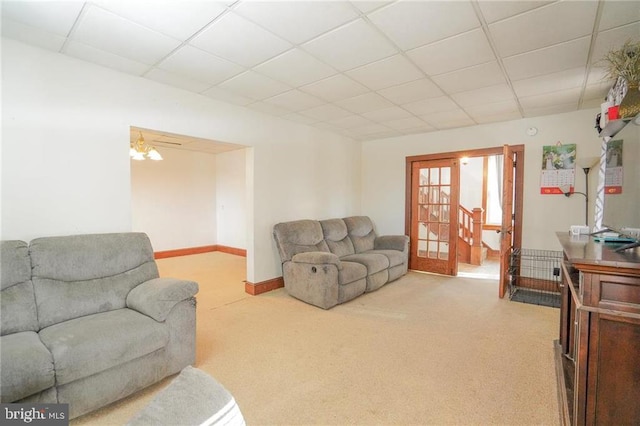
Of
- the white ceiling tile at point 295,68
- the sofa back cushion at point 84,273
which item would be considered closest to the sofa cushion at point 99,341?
the sofa back cushion at point 84,273

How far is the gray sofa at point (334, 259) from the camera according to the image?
11.5 feet

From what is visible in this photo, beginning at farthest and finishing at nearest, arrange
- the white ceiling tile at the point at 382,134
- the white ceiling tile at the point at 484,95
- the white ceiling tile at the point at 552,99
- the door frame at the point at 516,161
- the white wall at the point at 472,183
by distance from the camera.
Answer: the white wall at the point at 472,183, the white ceiling tile at the point at 382,134, the door frame at the point at 516,161, the white ceiling tile at the point at 552,99, the white ceiling tile at the point at 484,95

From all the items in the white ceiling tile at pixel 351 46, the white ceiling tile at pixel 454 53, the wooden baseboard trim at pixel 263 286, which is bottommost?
the wooden baseboard trim at pixel 263 286

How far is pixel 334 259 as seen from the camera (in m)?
3.50

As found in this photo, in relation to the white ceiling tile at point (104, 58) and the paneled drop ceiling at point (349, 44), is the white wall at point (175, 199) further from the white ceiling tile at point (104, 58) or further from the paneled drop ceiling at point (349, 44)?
the white ceiling tile at point (104, 58)

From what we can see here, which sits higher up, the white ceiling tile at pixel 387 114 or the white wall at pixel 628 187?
the white ceiling tile at pixel 387 114

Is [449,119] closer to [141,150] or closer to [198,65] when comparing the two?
[198,65]

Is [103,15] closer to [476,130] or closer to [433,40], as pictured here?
[433,40]

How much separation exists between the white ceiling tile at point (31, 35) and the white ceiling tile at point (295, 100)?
6.14 feet

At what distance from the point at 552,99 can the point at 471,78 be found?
4.43 feet

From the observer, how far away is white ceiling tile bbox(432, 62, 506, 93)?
8.76 feet

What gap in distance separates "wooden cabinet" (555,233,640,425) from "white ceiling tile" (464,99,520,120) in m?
2.78

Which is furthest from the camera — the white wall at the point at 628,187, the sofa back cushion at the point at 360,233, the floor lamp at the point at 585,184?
the sofa back cushion at the point at 360,233

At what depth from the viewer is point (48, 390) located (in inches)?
62.2
